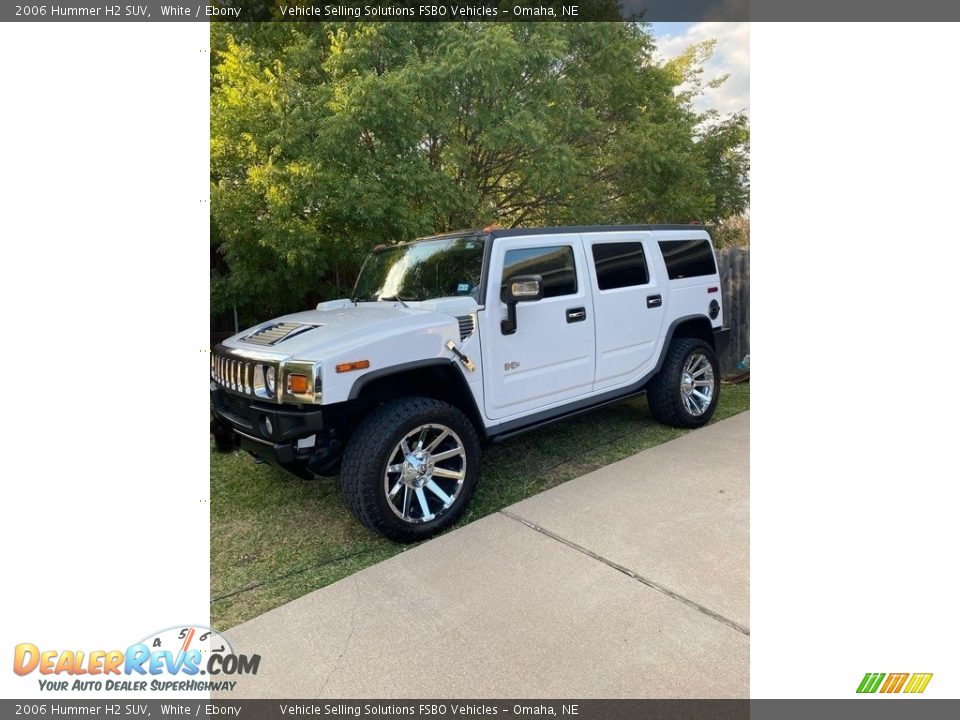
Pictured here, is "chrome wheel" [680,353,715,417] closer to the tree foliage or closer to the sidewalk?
the sidewalk

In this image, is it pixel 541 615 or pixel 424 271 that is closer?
pixel 541 615

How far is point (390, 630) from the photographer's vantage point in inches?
96.1

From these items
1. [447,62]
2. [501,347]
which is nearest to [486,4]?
[447,62]

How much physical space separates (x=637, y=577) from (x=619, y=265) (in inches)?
101

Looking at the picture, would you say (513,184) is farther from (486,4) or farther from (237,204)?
(237,204)

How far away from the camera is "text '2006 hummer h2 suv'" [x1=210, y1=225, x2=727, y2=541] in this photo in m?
3.04

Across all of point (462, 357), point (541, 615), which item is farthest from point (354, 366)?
point (541, 615)

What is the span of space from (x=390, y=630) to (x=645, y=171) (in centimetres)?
786

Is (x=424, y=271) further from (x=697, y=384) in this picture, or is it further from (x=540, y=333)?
(x=697, y=384)

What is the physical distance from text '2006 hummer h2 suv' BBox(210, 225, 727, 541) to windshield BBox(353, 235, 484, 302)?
11mm

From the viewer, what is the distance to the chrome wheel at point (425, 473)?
3.18 meters

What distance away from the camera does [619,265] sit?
451 cm
